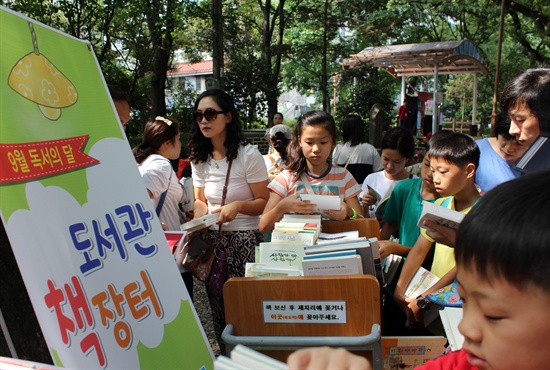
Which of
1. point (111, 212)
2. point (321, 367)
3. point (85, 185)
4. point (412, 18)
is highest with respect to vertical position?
point (412, 18)

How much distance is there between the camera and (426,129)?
742 inches

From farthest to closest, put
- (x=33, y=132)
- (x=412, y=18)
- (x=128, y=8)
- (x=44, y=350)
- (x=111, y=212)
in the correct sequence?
(x=412, y=18) < (x=128, y=8) < (x=111, y=212) < (x=44, y=350) < (x=33, y=132)

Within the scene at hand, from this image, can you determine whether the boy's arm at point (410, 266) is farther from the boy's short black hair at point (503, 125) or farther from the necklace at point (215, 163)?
the necklace at point (215, 163)

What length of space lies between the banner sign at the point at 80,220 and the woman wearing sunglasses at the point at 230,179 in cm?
105

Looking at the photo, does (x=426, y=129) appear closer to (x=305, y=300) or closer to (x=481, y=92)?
(x=481, y=92)

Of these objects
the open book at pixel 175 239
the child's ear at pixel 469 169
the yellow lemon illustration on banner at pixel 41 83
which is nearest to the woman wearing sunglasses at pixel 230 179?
the open book at pixel 175 239

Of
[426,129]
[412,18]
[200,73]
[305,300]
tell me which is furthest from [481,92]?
[305,300]

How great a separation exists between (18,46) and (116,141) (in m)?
0.50

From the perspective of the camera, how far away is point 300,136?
9.66ft

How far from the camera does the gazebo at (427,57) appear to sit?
11227mm

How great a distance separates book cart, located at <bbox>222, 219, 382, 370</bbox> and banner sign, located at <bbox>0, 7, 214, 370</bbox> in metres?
0.19

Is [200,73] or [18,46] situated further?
[200,73]

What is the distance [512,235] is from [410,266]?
1720 mm

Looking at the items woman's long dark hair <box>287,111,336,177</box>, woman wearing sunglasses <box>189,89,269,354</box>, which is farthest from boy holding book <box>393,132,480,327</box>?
woman wearing sunglasses <box>189,89,269,354</box>
